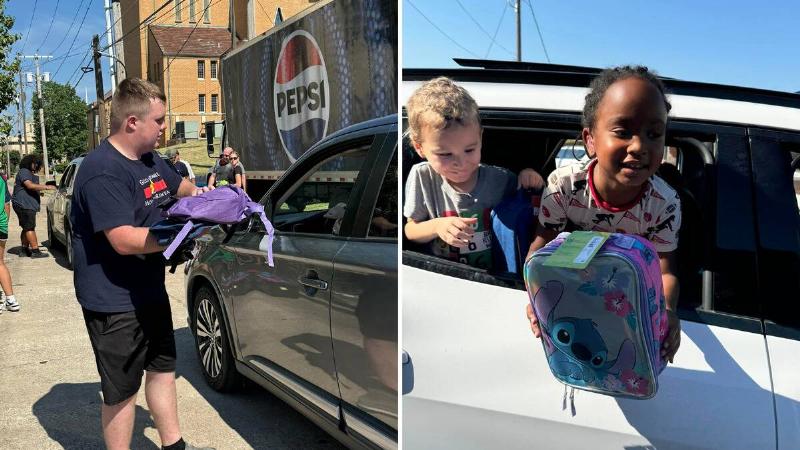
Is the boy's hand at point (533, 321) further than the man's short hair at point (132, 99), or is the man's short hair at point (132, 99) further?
the man's short hair at point (132, 99)

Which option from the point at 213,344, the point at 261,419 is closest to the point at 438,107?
the point at 261,419

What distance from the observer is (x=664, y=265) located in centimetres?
94

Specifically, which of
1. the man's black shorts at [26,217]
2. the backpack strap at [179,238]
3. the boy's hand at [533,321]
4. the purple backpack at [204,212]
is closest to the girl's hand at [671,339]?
the boy's hand at [533,321]

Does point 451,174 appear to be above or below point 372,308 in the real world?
above

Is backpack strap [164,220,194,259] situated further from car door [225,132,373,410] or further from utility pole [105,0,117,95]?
utility pole [105,0,117,95]

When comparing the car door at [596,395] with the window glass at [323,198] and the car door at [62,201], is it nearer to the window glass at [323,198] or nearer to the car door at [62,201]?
the window glass at [323,198]

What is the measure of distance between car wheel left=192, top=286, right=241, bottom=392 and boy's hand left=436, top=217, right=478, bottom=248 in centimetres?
215

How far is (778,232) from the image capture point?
107 cm

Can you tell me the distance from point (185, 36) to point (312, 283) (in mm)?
1904

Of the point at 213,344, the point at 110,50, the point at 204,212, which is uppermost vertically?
the point at 110,50

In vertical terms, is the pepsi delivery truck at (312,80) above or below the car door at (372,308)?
above

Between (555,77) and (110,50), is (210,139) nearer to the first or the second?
(110,50)

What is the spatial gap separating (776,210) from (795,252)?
0.25 feet

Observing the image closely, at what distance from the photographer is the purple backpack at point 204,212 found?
67.9 inches
